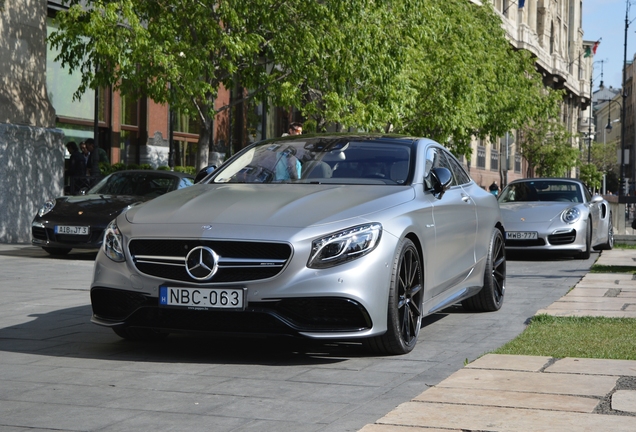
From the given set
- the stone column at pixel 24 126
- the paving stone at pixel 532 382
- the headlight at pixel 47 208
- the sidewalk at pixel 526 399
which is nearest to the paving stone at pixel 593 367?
the sidewalk at pixel 526 399

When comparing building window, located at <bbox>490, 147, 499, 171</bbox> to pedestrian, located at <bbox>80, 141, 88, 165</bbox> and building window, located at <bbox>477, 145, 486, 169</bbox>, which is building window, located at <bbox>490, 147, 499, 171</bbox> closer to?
building window, located at <bbox>477, 145, 486, 169</bbox>

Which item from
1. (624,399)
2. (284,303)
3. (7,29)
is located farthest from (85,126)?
(624,399)

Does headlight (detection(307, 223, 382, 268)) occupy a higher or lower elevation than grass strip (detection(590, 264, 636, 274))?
higher

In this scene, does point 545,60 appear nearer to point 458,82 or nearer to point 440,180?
point 458,82

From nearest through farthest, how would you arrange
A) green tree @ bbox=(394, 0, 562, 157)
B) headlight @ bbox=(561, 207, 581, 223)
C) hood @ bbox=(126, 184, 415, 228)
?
hood @ bbox=(126, 184, 415, 228) → headlight @ bbox=(561, 207, 581, 223) → green tree @ bbox=(394, 0, 562, 157)

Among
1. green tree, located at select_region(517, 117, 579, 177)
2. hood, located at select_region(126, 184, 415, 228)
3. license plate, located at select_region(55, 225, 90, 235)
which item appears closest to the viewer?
hood, located at select_region(126, 184, 415, 228)

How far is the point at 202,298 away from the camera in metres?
6.11

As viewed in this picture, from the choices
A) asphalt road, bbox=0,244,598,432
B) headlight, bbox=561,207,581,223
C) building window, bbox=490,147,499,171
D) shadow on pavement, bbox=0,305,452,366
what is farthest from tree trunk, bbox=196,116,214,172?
building window, bbox=490,147,499,171

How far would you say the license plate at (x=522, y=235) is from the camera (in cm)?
1670

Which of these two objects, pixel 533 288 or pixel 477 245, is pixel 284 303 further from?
pixel 533 288

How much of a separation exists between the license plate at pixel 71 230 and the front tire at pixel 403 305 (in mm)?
8672

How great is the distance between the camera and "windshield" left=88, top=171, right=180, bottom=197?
52.4ft

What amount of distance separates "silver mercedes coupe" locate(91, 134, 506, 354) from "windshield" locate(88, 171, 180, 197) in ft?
28.7

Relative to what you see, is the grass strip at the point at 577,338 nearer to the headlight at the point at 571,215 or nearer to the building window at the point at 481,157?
the headlight at the point at 571,215
